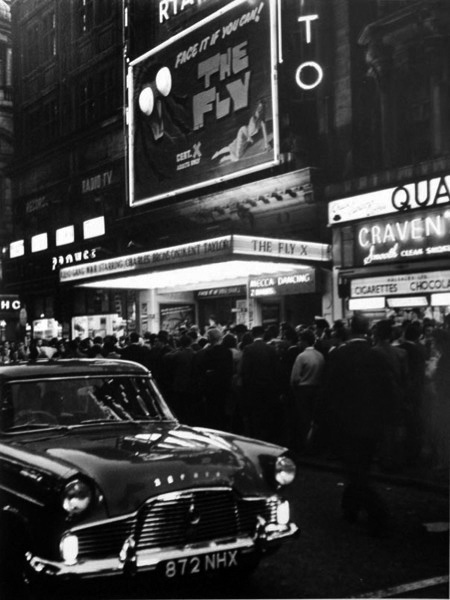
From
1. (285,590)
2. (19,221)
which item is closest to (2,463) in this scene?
(285,590)

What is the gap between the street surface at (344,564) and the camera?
459cm

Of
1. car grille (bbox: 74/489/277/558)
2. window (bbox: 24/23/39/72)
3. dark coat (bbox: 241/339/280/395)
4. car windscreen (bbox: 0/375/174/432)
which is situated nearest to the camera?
car grille (bbox: 74/489/277/558)

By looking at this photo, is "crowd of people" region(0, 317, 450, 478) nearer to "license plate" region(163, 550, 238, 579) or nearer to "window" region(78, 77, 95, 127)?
"license plate" region(163, 550, 238, 579)

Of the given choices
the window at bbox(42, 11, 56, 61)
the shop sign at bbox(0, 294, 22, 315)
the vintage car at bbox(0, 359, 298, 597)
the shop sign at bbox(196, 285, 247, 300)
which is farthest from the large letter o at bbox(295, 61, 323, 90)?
the vintage car at bbox(0, 359, 298, 597)

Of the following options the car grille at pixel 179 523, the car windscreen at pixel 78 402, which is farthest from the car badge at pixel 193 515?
the car windscreen at pixel 78 402

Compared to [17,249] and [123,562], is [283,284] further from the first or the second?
[17,249]

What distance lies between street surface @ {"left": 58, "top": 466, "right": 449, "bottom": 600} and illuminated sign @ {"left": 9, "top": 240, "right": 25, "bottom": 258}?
2473 centimetres

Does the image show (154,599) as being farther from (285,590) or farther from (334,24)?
(334,24)

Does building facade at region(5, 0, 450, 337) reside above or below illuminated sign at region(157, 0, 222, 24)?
below

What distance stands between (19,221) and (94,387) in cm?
2778

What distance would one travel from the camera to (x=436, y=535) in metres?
5.93

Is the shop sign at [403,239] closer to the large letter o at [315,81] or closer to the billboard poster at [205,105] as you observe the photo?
the billboard poster at [205,105]

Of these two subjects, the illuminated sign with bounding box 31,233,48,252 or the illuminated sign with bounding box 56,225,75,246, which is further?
the illuminated sign with bounding box 31,233,48,252

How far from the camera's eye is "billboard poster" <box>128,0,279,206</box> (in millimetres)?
18250
